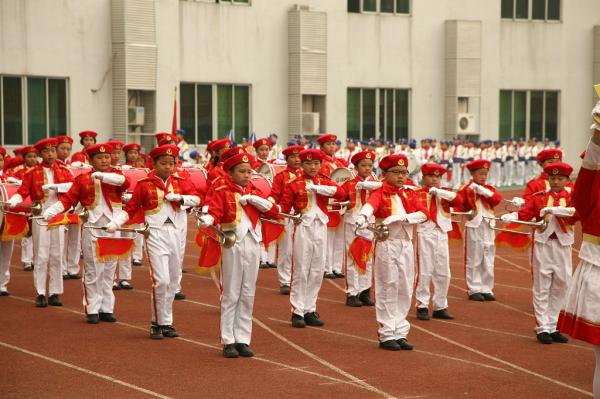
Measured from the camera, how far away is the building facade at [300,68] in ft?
107

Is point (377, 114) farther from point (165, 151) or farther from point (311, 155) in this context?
point (165, 151)

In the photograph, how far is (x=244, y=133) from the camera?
37469 mm

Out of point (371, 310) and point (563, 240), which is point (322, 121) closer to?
point (371, 310)

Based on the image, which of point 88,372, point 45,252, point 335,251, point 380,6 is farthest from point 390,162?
point 380,6

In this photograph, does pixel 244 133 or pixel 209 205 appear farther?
pixel 244 133

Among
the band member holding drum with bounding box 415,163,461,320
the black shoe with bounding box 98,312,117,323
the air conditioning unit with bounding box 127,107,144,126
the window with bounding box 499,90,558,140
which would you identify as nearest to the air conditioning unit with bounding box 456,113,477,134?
the window with bounding box 499,90,558,140

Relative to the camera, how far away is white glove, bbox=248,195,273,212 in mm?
11352

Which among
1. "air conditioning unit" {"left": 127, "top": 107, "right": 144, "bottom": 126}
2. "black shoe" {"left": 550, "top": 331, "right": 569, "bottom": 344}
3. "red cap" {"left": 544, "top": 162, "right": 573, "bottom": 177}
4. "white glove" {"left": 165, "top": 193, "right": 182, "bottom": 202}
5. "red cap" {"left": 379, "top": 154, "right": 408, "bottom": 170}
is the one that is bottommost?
"black shoe" {"left": 550, "top": 331, "right": 569, "bottom": 344}

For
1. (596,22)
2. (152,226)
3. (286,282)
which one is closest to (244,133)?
(596,22)

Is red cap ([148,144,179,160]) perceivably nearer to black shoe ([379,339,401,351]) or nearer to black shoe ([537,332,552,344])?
black shoe ([379,339,401,351])

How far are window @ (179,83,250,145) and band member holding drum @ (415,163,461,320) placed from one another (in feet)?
71.8

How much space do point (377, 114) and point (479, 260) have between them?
25.1 meters

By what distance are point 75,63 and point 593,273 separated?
26.9 meters

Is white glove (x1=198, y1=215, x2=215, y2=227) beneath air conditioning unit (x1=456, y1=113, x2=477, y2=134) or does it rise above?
beneath
